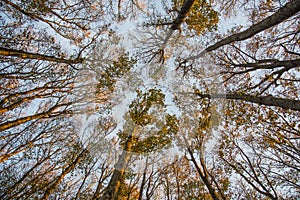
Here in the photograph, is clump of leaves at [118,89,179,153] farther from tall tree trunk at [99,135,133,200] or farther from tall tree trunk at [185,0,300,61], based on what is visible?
tall tree trunk at [185,0,300,61]

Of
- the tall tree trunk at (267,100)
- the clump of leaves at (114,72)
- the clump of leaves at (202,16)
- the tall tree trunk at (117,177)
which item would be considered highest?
the clump of leaves at (202,16)

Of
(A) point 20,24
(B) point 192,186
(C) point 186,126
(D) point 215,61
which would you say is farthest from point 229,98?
(A) point 20,24

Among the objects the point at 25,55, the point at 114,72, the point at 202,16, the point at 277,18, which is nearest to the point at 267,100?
the point at 277,18

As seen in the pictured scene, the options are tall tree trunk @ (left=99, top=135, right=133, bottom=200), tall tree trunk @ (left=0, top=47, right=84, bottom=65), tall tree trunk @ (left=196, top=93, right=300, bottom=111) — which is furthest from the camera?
tall tree trunk @ (left=99, top=135, right=133, bottom=200)

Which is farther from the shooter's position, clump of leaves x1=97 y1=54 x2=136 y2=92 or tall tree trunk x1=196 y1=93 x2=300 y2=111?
clump of leaves x1=97 y1=54 x2=136 y2=92

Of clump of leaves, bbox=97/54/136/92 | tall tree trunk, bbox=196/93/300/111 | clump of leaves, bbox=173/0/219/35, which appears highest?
clump of leaves, bbox=173/0/219/35

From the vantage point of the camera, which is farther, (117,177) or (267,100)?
(117,177)

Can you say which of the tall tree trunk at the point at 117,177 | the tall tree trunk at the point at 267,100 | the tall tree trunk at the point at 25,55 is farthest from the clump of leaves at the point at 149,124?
the tall tree trunk at the point at 25,55

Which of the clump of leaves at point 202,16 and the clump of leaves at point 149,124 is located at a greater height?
the clump of leaves at point 202,16

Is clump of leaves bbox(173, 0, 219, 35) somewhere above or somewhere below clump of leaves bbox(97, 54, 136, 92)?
above

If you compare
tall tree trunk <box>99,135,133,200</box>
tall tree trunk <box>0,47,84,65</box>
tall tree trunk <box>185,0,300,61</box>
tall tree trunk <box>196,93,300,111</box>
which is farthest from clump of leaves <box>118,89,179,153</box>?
tall tree trunk <box>185,0,300,61</box>

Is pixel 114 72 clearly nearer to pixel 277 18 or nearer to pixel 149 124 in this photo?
pixel 149 124

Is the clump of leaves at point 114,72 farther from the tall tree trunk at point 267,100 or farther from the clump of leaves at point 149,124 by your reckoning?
the tall tree trunk at point 267,100

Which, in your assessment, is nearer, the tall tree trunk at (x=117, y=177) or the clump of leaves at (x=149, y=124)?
the tall tree trunk at (x=117, y=177)
